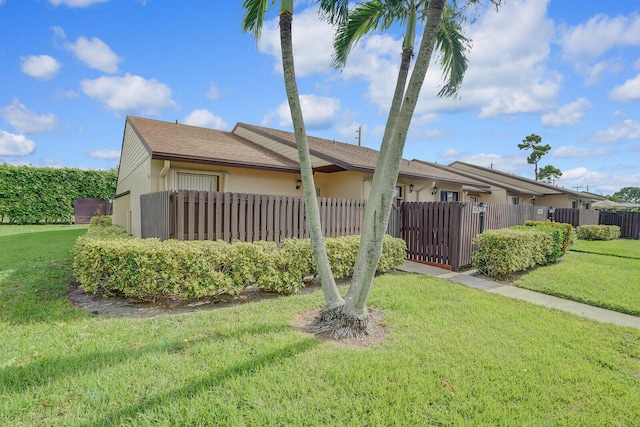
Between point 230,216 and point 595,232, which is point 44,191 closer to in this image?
point 230,216

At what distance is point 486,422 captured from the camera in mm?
2316

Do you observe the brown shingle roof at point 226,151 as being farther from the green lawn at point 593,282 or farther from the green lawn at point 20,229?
the green lawn at point 20,229

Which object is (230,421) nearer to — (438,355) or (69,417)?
(69,417)

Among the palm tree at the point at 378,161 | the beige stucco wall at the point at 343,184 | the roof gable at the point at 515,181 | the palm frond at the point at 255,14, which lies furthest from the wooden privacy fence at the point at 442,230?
the roof gable at the point at 515,181

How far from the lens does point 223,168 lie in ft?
32.0

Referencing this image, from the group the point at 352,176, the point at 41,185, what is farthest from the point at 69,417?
the point at 41,185

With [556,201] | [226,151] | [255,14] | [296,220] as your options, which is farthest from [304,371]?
[556,201]

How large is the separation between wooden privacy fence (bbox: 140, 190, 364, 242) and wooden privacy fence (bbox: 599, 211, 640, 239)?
74.6 ft

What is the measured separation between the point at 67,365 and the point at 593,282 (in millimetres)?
9634

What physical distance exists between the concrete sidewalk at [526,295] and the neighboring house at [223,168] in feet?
12.9

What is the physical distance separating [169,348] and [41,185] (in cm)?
2526

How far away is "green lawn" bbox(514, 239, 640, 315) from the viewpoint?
5.75 metres

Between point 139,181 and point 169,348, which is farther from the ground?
point 139,181

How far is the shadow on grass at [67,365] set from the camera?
2.69 meters
